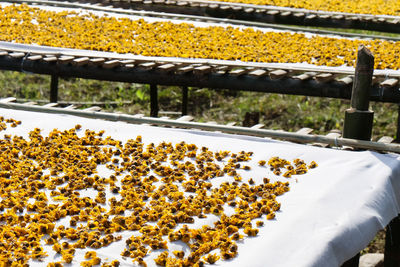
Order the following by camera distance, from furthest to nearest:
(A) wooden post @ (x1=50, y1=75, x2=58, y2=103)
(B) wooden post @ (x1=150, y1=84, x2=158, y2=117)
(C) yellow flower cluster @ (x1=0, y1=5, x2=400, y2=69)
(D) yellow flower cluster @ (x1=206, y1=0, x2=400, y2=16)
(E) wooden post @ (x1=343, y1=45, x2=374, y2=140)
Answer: (D) yellow flower cluster @ (x1=206, y1=0, x2=400, y2=16) < (B) wooden post @ (x1=150, y1=84, x2=158, y2=117) < (A) wooden post @ (x1=50, y1=75, x2=58, y2=103) < (C) yellow flower cluster @ (x1=0, y1=5, x2=400, y2=69) < (E) wooden post @ (x1=343, y1=45, x2=374, y2=140)

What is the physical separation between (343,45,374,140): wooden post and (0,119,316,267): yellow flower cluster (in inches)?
22.6

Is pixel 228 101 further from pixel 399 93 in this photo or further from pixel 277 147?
pixel 277 147

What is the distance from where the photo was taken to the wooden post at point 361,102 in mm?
3641

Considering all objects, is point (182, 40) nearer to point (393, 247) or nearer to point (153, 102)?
point (153, 102)

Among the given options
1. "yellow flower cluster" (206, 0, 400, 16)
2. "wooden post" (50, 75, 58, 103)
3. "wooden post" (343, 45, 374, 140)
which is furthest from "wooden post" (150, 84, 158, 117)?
"wooden post" (343, 45, 374, 140)

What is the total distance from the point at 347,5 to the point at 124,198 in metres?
6.56

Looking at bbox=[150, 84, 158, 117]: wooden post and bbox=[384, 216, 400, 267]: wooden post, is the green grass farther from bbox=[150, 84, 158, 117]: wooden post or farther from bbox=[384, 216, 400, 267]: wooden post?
bbox=[384, 216, 400, 267]: wooden post

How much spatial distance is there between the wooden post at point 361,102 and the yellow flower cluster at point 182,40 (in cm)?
186

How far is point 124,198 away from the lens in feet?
9.70

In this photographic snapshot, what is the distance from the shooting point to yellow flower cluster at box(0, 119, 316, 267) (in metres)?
2.52

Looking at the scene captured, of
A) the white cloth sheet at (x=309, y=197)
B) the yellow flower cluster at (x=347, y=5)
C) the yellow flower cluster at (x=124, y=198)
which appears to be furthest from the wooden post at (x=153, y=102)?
the yellow flower cluster at (x=124, y=198)

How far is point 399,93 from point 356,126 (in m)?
1.31

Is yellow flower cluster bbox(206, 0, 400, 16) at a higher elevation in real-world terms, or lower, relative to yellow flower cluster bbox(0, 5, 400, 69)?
higher

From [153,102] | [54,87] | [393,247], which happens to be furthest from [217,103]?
Result: [393,247]
